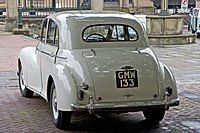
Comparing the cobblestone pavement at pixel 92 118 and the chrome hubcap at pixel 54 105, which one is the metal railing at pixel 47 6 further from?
the chrome hubcap at pixel 54 105

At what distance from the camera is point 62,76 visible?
7.41m

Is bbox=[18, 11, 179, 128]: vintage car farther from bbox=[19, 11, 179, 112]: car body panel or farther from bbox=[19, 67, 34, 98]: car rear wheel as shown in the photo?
bbox=[19, 67, 34, 98]: car rear wheel

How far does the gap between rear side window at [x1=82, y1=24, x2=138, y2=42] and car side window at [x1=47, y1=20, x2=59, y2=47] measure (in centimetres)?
57

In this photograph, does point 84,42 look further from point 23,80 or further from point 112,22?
point 23,80

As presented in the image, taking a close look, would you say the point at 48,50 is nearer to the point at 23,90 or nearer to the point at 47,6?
the point at 23,90

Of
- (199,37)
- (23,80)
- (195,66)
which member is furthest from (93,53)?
(199,37)

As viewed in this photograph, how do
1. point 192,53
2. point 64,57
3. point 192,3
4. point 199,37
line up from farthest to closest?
point 192,3 → point 199,37 → point 192,53 → point 64,57

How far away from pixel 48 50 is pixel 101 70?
1589 millimetres

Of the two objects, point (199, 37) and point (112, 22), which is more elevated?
point (112, 22)

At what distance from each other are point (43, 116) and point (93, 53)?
1.60 m

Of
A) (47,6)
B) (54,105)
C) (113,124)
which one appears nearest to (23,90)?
(54,105)

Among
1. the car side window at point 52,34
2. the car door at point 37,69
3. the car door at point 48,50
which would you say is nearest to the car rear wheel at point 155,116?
the car door at point 48,50

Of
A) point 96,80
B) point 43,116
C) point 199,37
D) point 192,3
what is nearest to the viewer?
point 96,80

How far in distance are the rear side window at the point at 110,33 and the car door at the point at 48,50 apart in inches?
22.5
